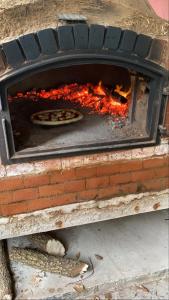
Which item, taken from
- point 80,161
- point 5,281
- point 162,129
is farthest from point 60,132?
point 5,281

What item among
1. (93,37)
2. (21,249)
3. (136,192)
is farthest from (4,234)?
(93,37)

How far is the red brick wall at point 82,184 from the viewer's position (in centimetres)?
179

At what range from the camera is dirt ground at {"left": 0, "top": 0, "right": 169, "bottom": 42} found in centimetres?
148

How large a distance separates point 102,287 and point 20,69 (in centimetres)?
153

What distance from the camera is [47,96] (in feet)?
8.62

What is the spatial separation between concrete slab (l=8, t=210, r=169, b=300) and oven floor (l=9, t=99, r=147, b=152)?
0.92 metres

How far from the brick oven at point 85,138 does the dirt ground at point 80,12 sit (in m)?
0.07

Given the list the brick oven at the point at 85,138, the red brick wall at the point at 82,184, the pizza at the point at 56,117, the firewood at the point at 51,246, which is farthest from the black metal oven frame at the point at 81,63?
the firewood at the point at 51,246

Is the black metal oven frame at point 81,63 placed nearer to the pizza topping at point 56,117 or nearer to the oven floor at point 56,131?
the oven floor at point 56,131

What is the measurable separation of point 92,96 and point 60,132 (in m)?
0.64

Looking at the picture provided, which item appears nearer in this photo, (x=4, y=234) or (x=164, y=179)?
(x=4, y=234)

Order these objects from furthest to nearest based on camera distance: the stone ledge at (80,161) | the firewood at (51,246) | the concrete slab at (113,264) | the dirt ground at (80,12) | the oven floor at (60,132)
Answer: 1. the firewood at (51,246)
2. the concrete slab at (113,264)
3. the oven floor at (60,132)
4. the stone ledge at (80,161)
5. the dirt ground at (80,12)

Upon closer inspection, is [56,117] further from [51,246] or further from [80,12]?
[51,246]

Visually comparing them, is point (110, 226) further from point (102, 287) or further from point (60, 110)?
point (60, 110)
